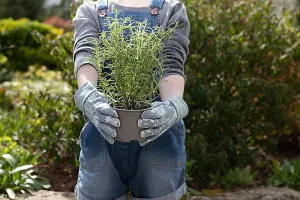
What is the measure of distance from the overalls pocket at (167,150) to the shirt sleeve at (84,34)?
0.46 meters

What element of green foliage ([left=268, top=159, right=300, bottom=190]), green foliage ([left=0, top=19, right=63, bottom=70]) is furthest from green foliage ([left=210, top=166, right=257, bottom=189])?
green foliage ([left=0, top=19, right=63, bottom=70])

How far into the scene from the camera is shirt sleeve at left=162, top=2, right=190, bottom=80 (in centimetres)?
256

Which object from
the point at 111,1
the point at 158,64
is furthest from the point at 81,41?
the point at 158,64

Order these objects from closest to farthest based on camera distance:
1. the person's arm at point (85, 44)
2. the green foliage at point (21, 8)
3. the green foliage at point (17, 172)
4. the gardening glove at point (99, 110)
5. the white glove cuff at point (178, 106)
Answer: the gardening glove at point (99, 110) < the white glove cuff at point (178, 106) < the person's arm at point (85, 44) < the green foliage at point (17, 172) < the green foliage at point (21, 8)

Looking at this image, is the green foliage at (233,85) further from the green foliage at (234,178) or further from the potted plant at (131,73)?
the potted plant at (131,73)

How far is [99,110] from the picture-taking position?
2.19m

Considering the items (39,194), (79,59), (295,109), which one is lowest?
(39,194)

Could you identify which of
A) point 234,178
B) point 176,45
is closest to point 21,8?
point 234,178

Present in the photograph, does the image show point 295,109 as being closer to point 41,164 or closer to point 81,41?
point 41,164

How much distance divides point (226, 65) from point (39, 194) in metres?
1.74

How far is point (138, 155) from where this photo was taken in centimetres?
241

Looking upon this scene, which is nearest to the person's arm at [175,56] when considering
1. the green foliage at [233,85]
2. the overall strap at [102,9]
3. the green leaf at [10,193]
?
the overall strap at [102,9]

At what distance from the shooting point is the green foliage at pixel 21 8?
627 inches

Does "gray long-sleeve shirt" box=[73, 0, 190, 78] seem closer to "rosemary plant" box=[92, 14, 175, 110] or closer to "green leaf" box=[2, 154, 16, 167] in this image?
"rosemary plant" box=[92, 14, 175, 110]
